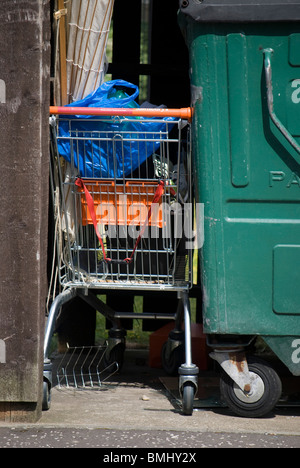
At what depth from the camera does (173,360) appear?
4.38 m

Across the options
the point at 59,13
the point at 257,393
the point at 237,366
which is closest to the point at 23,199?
the point at 59,13

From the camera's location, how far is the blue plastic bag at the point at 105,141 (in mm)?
3652

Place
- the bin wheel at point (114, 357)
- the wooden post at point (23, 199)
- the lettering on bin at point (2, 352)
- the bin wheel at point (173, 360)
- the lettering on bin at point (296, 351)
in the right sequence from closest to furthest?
the wooden post at point (23, 199), the lettering on bin at point (2, 352), the lettering on bin at point (296, 351), the bin wheel at point (173, 360), the bin wheel at point (114, 357)

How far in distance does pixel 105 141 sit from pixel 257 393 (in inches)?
59.2

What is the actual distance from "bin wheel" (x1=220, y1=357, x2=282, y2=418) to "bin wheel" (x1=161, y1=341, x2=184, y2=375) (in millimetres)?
864

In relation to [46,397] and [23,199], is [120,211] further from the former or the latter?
[46,397]

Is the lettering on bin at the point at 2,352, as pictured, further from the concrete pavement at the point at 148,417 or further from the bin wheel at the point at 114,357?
the bin wheel at the point at 114,357

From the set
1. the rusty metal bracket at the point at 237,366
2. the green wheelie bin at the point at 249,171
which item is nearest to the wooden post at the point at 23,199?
the green wheelie bin at the point at 249,171

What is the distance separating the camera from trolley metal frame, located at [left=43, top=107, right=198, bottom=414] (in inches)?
144

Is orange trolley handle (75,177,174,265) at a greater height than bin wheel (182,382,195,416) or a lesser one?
greater

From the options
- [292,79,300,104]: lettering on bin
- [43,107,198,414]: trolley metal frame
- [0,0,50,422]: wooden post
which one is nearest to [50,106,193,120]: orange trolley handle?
[43,107,198,414]: trolley metal frame

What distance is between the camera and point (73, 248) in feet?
12.6

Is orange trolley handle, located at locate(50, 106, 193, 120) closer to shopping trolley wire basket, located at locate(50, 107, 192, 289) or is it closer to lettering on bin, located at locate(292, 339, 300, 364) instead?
shopping trolley wire basket, located at locate(50, 107, 192, 289)

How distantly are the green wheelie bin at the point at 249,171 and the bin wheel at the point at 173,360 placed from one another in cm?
89
